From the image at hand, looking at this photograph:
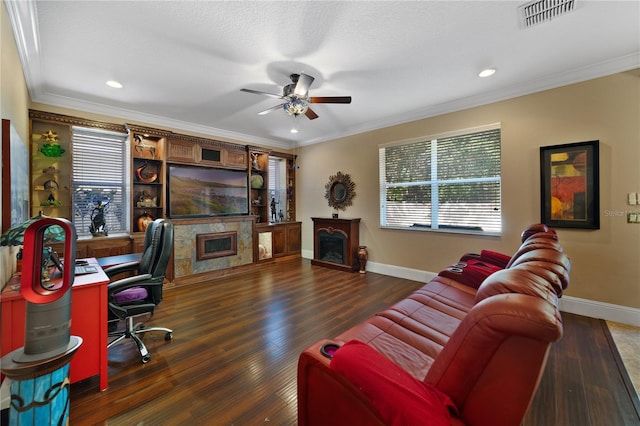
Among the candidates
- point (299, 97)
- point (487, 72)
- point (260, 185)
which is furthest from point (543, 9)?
point (260, 185)

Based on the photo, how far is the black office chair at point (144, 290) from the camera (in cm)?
211

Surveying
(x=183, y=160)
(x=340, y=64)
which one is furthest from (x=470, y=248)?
(x=183, y=160)

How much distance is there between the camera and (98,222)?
12.3 feet

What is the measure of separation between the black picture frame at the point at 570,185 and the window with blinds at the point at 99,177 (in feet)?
19.5

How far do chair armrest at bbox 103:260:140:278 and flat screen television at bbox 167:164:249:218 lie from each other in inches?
71.8

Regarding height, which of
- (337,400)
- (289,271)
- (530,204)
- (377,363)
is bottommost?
(289,271)

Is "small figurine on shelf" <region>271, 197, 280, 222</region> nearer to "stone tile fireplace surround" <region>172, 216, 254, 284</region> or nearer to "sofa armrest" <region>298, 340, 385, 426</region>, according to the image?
"stone tile fireplace surround" <region>172, 216, 254, 284</region>

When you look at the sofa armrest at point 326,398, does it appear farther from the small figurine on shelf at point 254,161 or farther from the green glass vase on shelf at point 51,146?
the small figurine on shelf at point 254,161

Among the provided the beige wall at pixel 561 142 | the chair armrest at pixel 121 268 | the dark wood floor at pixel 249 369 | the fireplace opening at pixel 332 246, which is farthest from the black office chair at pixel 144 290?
the fireplace opening at pixel 332 246

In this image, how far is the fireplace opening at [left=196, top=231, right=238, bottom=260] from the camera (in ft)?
14.6

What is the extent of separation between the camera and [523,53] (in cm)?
258

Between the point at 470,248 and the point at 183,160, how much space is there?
4.93 metres

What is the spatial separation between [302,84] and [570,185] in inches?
131

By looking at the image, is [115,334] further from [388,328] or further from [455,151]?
[455,151]
